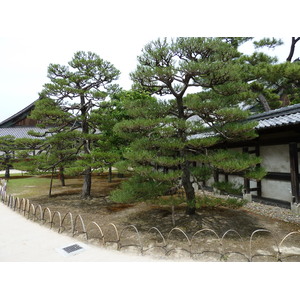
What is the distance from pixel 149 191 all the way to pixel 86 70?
196 inches

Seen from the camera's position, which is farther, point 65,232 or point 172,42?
point 65,232

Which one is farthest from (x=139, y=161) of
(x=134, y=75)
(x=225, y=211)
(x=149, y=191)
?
(x=225, y=211)

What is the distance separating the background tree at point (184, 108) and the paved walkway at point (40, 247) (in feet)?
4.89

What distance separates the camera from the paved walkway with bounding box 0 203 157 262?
314 centimetres

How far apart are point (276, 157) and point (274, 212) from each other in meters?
1.51

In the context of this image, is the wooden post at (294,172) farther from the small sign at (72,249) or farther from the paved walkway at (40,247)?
the small sign at (72,249)

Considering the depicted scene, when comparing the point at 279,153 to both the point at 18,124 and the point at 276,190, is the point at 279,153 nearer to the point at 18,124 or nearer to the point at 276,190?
the point at 276,190

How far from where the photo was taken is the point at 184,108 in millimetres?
4703

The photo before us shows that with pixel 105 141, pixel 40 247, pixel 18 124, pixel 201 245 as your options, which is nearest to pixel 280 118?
pixel 201 245

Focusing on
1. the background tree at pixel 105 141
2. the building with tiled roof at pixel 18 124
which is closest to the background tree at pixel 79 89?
the background tree at pixel 105 141

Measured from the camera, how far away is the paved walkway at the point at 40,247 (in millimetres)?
3137

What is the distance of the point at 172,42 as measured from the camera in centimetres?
388

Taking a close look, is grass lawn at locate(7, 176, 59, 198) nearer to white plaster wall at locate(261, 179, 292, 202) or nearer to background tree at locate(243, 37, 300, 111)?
white plaster wall at locate(261, 179, 292, 202)

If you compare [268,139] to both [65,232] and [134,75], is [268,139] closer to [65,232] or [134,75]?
[134,75]
